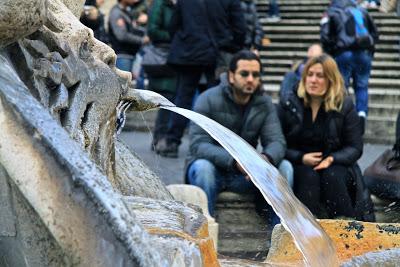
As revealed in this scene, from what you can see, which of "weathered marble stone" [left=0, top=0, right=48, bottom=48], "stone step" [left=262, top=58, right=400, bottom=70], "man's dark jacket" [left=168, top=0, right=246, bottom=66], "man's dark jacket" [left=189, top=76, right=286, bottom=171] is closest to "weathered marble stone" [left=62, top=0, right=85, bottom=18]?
"weathered marble stone" [left=0, top=0, right=48, bottom=48]

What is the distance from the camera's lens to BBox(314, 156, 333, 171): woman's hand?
291 inches

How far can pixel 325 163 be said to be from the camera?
7.42 m

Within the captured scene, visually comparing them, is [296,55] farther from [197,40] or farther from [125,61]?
[197,40]

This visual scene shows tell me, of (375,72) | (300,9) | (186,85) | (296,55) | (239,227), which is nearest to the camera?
(239,227)

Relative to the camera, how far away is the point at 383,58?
1642 cm

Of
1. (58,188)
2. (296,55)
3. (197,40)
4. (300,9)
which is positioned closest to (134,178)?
(58,188)

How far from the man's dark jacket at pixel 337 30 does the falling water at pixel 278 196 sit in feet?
25.1

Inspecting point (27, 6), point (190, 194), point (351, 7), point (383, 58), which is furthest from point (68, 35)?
point (383, 58)

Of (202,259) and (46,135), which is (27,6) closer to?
(46,135)

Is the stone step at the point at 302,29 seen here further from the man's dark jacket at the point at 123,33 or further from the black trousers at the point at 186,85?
the black trousers at the point at 186,85

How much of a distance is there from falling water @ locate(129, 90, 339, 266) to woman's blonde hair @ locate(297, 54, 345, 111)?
→ 11.2 feet

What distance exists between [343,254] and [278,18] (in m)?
15.2

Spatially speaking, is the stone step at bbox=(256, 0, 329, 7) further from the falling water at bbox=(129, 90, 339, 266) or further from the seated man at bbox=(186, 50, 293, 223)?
the falling water at bbox=(129, 90, 339, 266)

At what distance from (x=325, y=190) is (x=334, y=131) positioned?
1.73 ft
